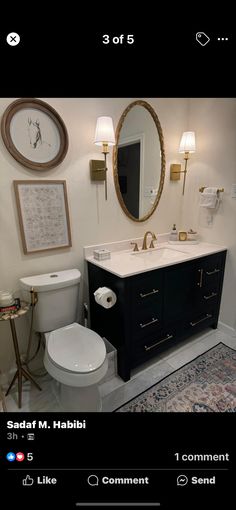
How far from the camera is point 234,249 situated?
1882 millimetres

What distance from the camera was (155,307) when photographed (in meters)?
1.54

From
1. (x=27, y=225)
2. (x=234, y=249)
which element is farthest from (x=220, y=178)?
(x=27, y=225)

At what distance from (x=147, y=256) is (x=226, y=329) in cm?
104

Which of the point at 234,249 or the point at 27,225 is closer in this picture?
the point at 27,225

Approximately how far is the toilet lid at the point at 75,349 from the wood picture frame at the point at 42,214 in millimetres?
581

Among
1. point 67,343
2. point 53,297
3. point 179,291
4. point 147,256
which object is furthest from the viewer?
point 147,256

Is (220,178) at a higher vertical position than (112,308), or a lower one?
higher

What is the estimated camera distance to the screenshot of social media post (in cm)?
58

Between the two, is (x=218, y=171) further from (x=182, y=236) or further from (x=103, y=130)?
(x=103, y=130)
